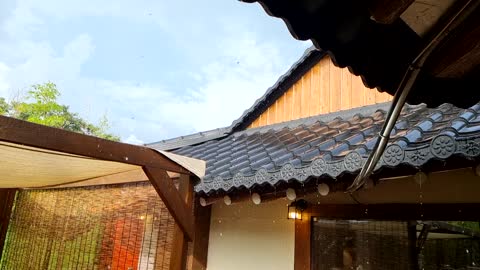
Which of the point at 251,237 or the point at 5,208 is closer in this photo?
the point at 251,237

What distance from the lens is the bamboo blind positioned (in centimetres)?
543

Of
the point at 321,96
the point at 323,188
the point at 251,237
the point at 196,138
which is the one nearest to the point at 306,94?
the point at 321,96

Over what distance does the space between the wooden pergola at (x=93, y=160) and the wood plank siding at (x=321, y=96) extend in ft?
12.0

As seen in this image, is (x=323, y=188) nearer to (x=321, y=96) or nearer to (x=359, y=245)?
(x=359, y=245)

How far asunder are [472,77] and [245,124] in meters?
5.37

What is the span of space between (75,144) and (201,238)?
11.3 ft

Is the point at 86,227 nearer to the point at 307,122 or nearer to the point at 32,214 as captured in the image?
the point at 32,214

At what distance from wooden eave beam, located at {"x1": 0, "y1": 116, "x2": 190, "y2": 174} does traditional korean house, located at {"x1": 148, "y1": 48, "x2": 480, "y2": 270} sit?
4.09 ft

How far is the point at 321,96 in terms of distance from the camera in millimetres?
6629

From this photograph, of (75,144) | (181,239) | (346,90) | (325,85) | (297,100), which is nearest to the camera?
(75,144)

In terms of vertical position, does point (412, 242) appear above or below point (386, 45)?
below

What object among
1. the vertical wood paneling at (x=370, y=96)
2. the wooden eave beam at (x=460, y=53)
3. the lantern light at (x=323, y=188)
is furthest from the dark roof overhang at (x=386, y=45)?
the vertical wood paneling at (x=370, y=96)

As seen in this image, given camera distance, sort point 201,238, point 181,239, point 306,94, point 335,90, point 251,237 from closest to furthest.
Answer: point 181,239, point 251,237, point 201,238, point 335,90, point 306,94

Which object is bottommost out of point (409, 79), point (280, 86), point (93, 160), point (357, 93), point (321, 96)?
point (93, 160)
